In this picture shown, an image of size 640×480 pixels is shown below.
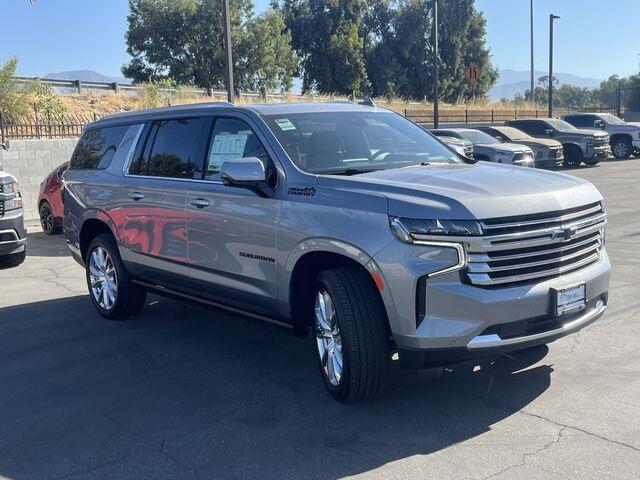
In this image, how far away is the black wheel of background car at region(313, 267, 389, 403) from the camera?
4.43m

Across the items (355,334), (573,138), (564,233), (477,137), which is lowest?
(355,334)

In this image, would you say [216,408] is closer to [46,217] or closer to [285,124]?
[285,124]

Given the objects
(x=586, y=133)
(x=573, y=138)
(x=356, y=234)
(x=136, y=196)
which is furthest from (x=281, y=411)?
(x=586, y=133)

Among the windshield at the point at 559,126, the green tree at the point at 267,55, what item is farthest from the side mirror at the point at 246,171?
the green tree at the point at 267,55

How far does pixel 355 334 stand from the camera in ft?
14.5

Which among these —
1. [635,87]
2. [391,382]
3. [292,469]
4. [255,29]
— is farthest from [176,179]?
[635,87]

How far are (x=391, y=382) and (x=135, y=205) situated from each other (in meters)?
2.91

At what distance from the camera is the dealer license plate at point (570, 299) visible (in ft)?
14.4

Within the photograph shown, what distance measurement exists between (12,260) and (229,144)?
19.1 feet

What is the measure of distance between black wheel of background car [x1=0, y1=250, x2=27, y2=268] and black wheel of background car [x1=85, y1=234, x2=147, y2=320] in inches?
120

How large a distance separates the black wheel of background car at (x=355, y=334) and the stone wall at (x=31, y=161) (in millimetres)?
12195

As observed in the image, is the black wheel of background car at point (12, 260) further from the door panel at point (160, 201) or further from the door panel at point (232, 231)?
the door panel at point (232, 231)

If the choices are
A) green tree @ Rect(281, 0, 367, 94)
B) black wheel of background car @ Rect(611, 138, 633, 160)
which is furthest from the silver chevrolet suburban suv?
green tree @ Rect(281, 0, 367, 94)

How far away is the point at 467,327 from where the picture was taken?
414 centimetres
